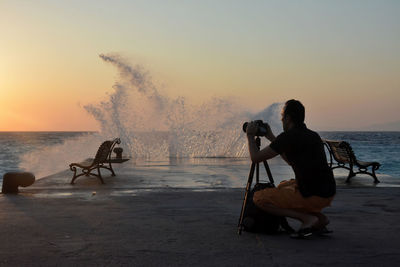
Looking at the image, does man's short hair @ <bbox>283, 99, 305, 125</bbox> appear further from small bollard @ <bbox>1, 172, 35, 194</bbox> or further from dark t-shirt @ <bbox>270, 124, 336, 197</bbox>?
small bollard @ <bbox>1, 172, 35, 194</bbox>

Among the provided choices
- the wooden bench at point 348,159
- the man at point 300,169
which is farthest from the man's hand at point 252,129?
the wooden bench at point 348,159

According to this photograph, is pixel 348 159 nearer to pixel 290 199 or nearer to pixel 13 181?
pixel 290 199

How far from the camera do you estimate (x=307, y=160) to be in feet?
16.5

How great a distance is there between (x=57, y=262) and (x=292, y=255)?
2092mm

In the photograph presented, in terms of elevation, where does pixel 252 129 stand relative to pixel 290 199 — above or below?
above

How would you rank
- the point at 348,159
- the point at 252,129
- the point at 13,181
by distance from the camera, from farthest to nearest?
the point at 348,159
the point at 13,181
the point at 252,129

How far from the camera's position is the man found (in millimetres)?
4965

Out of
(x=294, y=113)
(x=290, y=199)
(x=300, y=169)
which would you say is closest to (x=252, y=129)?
(x=294, y=113)

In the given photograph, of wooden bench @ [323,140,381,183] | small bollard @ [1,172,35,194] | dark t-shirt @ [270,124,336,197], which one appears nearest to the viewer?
dark t-shirt @ [270,124,336,197]

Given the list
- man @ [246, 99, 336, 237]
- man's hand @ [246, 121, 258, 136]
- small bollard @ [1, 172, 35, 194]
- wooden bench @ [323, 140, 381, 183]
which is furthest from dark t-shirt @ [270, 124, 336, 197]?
wooden bench @ [323, 140, 381, 183]

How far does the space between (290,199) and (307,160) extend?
0.48 m

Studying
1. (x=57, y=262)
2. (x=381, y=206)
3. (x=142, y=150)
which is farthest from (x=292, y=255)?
(x=142, y=150)

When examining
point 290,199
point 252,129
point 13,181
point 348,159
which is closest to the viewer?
point 252,129

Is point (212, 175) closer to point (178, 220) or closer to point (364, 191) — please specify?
point (364, 191)
